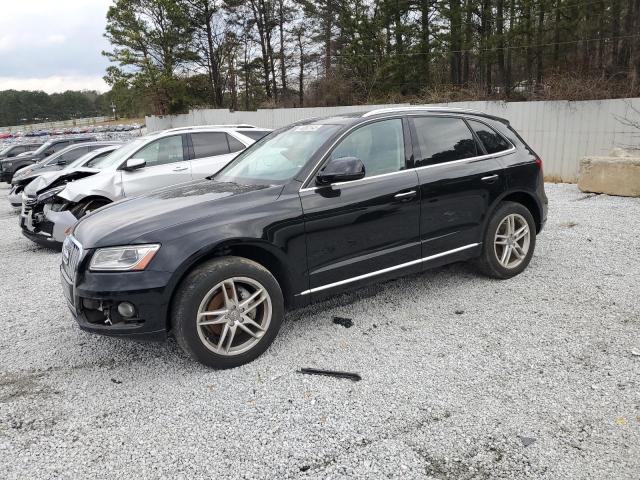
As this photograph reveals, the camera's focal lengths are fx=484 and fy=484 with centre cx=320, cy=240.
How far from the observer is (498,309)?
4.36 metres

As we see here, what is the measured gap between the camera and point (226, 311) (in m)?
3.40

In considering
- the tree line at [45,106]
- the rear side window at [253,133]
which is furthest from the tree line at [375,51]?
the tree line at [45,106]

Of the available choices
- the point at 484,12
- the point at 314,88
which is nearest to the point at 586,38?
the point at 484,12

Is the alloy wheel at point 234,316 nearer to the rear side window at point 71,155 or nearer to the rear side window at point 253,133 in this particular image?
the rear side window at point 253,133

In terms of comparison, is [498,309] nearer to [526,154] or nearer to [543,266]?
[543,266]

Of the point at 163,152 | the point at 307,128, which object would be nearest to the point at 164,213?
the point at 307,128

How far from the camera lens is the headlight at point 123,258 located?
10.6ft

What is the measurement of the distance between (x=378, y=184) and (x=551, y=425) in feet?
7.13

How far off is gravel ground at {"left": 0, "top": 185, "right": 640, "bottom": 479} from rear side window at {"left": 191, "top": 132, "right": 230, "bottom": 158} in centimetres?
414

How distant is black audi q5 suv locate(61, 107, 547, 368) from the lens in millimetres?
3271

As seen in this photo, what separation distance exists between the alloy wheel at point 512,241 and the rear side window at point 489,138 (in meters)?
0.70

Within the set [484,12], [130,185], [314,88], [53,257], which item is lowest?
[53,257]

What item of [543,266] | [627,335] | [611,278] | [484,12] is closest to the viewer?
[627,335]

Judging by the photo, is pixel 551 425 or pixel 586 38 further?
pixel 586 38
